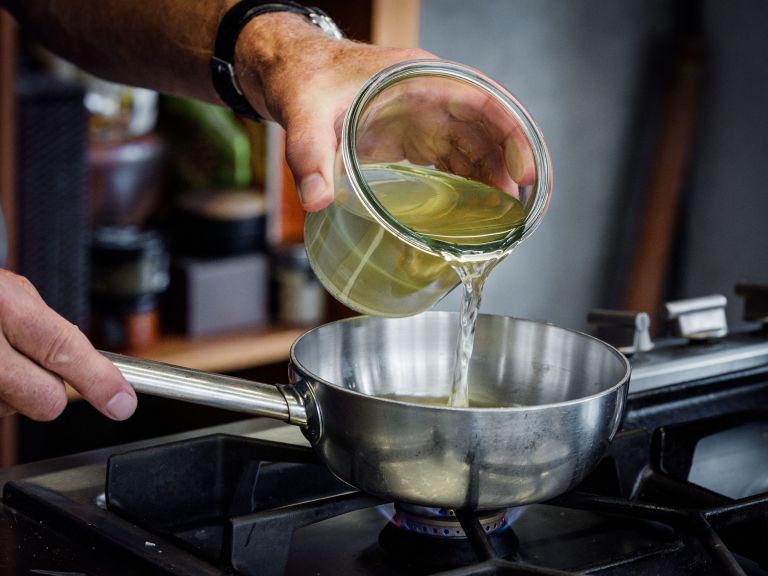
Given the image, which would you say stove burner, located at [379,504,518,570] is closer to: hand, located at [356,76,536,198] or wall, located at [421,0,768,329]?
hand, located at [356,76,536,198]

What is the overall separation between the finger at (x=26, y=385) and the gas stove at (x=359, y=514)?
0.24ft

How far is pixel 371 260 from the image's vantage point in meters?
0.81

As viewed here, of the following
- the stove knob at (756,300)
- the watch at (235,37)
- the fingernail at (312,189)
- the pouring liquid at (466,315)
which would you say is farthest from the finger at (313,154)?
the stove knob at (756,300)

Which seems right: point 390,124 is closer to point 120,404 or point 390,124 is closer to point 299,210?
point 120,404

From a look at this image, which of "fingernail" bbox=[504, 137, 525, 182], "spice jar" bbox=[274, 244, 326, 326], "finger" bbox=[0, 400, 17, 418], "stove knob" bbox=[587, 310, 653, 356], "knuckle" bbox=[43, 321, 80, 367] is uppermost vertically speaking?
"fingernail" bbox=[504, 137, 525, 182]

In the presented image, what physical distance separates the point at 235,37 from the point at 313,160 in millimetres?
293

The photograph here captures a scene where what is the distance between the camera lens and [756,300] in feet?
3.57

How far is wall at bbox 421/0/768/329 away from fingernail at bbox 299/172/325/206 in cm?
147

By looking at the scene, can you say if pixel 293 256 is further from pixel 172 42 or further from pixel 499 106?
pixel 499 106

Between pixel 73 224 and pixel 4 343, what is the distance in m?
1.13

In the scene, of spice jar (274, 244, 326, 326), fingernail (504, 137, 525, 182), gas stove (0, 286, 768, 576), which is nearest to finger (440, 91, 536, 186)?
fingernail (504, 137, 525, 182)

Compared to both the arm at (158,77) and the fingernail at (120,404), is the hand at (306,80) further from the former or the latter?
the fingernail at (120,404)

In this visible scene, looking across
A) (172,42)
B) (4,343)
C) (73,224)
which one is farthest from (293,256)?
(4,343)

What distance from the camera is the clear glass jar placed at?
2.59 feet
